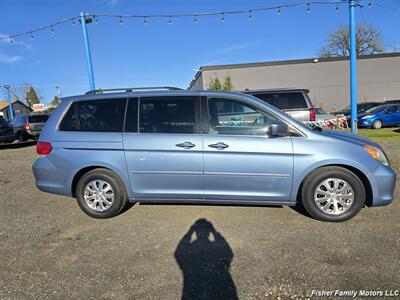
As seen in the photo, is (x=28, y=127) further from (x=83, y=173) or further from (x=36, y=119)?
(x=83, y=173)

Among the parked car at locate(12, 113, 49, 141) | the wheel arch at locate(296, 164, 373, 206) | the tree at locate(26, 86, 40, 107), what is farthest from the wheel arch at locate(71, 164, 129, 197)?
the tree at locate(26, 86, 40, 107)

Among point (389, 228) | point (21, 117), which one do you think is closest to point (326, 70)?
point (21, 117)

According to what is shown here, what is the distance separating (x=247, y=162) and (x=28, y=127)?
1522 cm

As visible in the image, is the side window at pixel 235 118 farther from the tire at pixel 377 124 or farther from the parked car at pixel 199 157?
the tire at pixel 377 124

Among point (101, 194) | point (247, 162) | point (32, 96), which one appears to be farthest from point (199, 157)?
point (32, 96)

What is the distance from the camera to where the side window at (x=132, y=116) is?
4117 millimetres

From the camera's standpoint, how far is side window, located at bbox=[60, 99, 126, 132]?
13.8 feet

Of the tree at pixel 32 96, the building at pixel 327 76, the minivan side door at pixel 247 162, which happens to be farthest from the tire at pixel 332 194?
the tree at pixel 32 96

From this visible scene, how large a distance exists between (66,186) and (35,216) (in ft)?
2.85

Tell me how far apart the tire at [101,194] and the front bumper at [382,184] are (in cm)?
347

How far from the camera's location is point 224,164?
3.86 meters

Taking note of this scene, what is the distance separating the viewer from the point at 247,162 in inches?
150

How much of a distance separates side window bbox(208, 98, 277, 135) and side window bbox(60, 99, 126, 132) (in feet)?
4.46

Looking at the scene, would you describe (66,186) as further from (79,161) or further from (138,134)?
(138,134)
